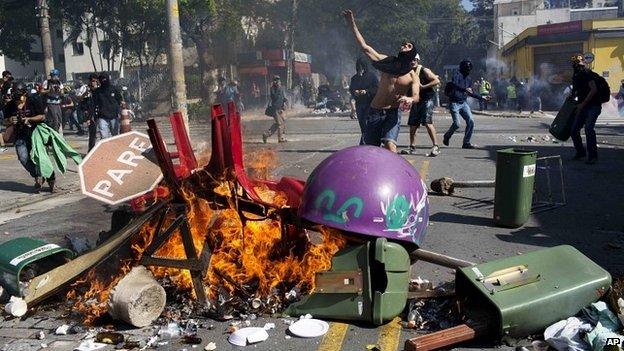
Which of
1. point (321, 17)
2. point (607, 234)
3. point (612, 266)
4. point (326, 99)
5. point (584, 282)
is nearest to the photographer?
point (584, 282)

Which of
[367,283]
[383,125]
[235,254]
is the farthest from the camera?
[383,125]

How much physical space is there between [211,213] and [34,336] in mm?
1469

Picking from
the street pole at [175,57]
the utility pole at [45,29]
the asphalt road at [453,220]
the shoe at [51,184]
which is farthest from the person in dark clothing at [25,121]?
the utility pole at [45,29]

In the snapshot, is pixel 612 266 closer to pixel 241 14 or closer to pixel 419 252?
pixel 419 252

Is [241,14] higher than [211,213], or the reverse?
[241,14]

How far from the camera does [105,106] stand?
1265cm

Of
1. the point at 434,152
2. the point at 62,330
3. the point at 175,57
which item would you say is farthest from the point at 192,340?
the point at 175,57

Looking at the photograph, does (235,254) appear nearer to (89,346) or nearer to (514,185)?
(89,346)

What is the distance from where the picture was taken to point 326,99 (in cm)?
3794

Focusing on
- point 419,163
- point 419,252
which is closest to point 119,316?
point 419,252

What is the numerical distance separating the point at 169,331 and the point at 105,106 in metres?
9.55

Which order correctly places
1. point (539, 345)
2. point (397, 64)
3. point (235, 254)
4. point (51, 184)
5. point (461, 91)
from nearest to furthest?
point (539, 345) → point (235, 254) → point (397, 64) → point (51, 184) → point (461, 91)

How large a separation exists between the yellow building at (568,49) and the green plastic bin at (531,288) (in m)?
30.9

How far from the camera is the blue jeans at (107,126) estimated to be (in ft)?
41.6
